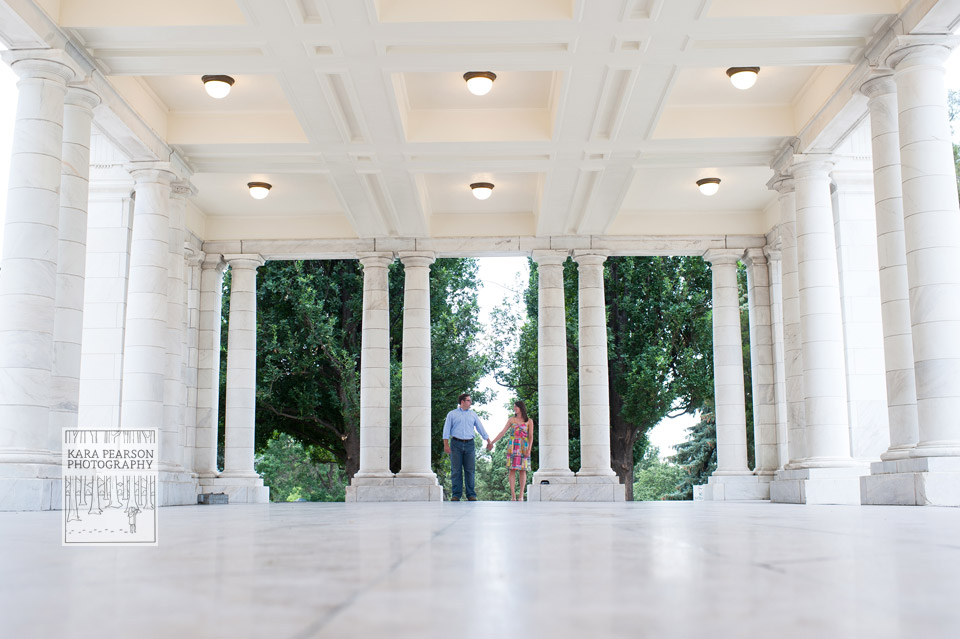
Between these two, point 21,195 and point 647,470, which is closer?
point 21,195

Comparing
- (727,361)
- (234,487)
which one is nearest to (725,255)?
(727,361)

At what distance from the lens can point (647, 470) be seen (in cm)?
12412

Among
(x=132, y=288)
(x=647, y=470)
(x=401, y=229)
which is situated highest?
(x=401, y=229)

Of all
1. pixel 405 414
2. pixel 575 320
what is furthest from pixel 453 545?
pixel 575 320

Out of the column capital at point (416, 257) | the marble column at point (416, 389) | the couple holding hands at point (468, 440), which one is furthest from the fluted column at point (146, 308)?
the column capital at point (416, 257)

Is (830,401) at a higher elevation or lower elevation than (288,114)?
lower

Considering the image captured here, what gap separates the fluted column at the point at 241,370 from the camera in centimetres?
4781

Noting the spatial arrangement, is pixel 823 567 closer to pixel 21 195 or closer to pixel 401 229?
pixel 21 195

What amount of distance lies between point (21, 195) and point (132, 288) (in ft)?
33.0

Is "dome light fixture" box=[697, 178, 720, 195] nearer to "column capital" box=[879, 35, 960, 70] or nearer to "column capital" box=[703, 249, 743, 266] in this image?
"column capital" box=[703, 249, 743, 266]

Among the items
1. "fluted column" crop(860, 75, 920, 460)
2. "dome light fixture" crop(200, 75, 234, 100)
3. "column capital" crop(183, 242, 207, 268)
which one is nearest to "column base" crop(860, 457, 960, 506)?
"fluted column" crop(860, 75, 920, 460)

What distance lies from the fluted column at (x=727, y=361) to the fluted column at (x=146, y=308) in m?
28.7

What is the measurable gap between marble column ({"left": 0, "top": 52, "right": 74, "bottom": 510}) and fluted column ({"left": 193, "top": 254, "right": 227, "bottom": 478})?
2123cm

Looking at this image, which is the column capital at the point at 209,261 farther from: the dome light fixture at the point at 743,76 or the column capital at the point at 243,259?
the dome light fixture at the point at 743,76
